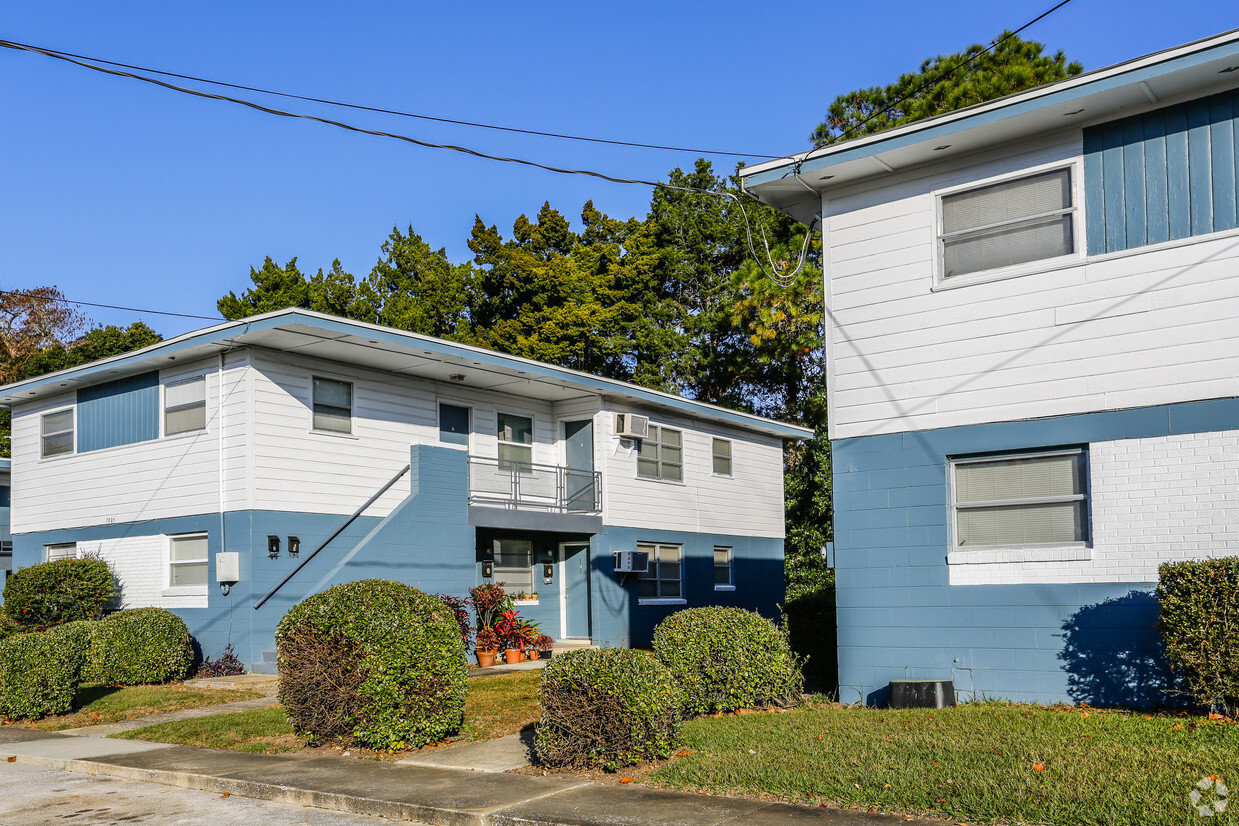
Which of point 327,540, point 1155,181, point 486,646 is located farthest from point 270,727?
point 1155,181

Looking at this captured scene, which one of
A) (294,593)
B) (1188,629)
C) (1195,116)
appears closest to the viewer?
(1188,629)

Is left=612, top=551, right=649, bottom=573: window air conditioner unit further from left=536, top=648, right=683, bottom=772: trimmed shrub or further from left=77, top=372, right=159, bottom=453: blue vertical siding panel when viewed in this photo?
left=536, top=648, right=683, bottom=772: trimmed shrub

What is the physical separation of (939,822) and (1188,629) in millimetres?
3823

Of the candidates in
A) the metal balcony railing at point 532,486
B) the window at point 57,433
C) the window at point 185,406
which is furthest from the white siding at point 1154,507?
the window at point 57,433

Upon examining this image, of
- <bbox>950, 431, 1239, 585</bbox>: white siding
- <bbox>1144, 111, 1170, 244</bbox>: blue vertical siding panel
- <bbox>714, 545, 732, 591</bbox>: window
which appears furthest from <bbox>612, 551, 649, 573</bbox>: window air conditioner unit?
<bbox>1144, 111, 1170, 244</bbox>: blue vertical siding panel

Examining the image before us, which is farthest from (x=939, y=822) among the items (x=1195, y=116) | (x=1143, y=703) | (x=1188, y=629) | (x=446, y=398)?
(x=446, y=398)

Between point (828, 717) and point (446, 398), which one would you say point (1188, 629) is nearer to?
point (828, 717)

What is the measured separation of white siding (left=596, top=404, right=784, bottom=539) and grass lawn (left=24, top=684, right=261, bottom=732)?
962 centimetres

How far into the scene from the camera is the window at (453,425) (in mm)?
21344

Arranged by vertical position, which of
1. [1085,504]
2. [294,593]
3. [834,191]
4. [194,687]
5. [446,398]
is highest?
[834,191]

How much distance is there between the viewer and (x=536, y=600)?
22.5 m

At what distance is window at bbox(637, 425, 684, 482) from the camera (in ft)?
79.9

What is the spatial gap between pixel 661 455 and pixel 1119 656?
15209mm

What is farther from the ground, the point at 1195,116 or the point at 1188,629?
the point at 1195,116
